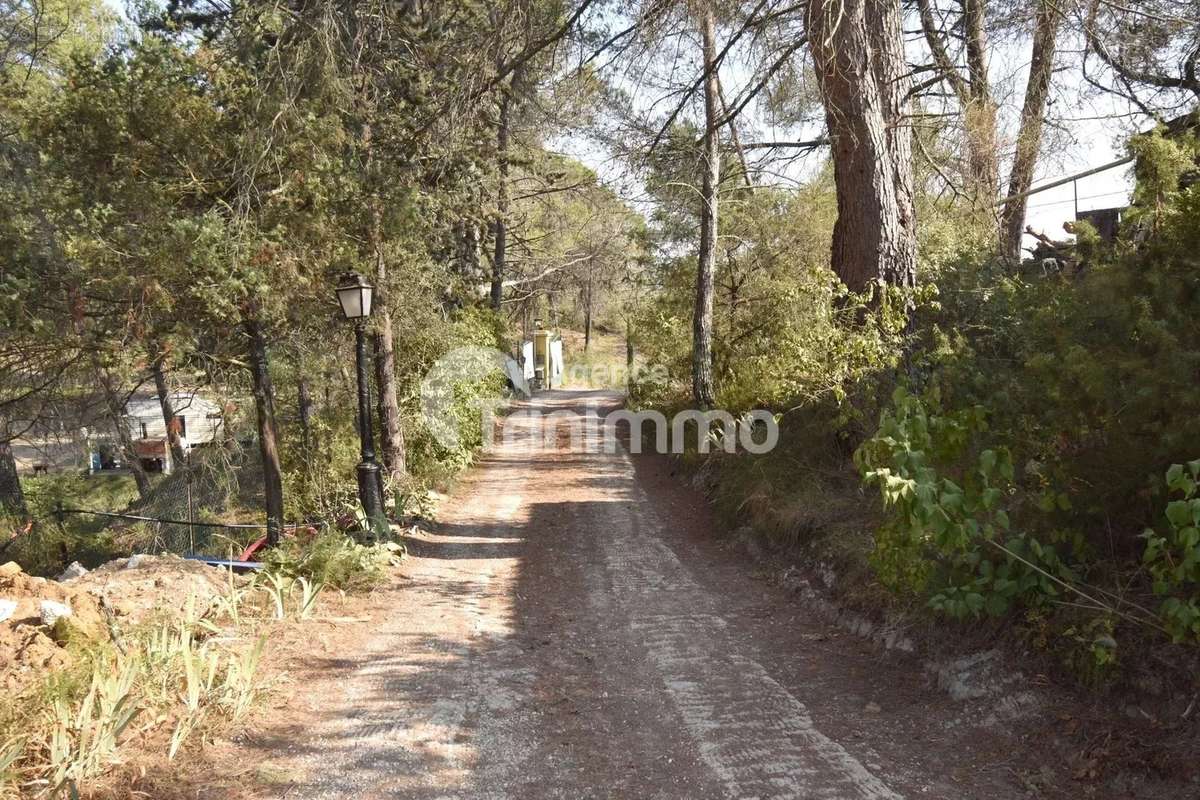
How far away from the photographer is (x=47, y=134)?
7.99m

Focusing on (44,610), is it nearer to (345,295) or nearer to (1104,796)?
(345,295)

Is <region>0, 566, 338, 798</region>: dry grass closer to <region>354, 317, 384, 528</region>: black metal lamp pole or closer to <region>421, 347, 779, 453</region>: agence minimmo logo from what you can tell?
<region>354, 317, 384, 528</region>: black metal lamp pole

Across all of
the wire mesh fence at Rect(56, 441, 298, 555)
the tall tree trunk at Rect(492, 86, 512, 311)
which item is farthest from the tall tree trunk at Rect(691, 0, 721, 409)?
the wire mesh fence at Rect(56, 441, 298, 555)

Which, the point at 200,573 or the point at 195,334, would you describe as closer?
the point at 200,573

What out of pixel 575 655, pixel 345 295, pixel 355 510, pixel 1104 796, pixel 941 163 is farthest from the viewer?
pixel 941 163

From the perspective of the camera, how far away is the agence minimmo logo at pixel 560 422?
11.2 meters

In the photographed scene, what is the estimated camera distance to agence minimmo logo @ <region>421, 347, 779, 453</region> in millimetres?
11188

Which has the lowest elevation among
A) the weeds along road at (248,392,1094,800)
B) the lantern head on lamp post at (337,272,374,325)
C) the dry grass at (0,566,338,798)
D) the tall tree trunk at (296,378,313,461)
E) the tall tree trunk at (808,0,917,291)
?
the weeds along road at (248,392,1094,800)

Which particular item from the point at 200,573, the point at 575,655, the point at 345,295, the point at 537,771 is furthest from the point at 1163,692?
the point at 345,295

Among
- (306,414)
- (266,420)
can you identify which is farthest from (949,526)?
(306,414)

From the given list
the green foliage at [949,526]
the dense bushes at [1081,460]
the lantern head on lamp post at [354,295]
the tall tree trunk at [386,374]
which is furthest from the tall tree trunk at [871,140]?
the tall tree trunk at [386,374]

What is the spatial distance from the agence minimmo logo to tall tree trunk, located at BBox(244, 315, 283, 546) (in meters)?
→ 3.78

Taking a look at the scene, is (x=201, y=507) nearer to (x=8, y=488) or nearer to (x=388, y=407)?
(x=8, y=488)

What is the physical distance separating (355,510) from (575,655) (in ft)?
12.5
